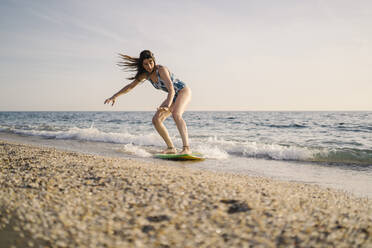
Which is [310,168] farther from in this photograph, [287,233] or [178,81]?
[287,233]

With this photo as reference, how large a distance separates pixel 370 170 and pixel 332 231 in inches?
202

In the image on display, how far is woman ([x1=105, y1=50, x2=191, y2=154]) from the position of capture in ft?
18.8

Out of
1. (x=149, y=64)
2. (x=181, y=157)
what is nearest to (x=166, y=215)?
(x=181, y=157)

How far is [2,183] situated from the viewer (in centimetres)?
320

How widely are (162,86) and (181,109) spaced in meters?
0.69

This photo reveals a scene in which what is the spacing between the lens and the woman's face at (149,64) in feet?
18.7

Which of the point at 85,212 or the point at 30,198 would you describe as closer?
the point at 85,212

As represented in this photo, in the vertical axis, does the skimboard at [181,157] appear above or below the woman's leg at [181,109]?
below

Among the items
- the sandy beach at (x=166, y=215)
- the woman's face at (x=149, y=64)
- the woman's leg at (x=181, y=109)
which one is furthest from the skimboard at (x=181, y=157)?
the sandy beach at (x=166, y=215)

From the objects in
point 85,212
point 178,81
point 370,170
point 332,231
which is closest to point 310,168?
point 370,170

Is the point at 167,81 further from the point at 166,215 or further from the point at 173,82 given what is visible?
the point at 166,215

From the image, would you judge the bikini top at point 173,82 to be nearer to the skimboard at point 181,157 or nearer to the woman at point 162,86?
the woman at point 162,86

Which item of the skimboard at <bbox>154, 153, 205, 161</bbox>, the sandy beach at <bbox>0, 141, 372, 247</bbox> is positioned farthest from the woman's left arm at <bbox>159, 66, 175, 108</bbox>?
the sandy beach at <bbox>0, 141, 372, 247</bbox>

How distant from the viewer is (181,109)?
19.8 feet
